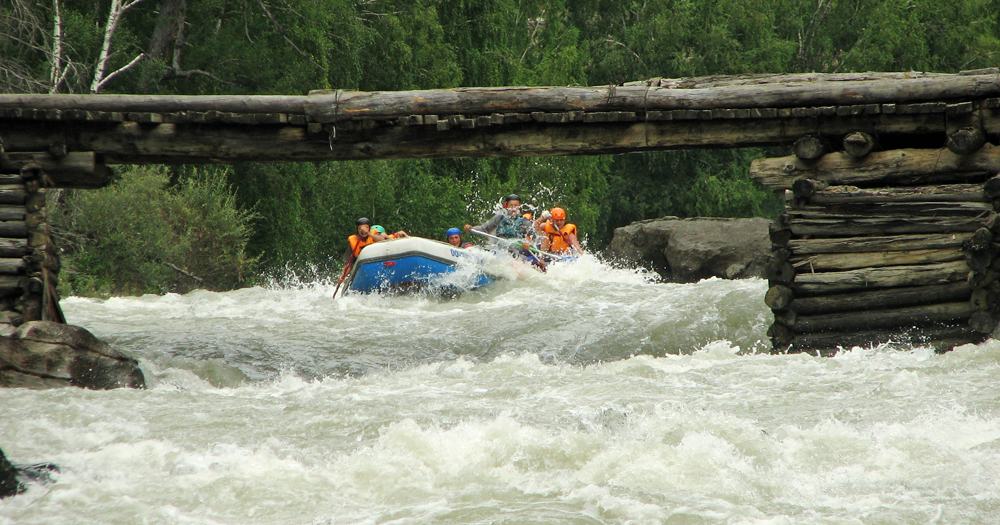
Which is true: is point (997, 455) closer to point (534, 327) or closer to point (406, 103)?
point (406, 103)

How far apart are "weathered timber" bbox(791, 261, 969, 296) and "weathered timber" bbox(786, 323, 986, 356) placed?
340mm

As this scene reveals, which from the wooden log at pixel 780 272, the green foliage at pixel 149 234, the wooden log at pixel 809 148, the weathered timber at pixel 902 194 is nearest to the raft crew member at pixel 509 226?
the green foliage at pixel 149 234

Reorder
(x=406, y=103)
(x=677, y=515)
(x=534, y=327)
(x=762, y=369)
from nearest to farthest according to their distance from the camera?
(x=677, y=515)
(x=762, y=369)
(x=406, y=103)
(x=534, y=327)

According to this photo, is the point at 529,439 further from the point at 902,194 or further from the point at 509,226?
the point at 509,226

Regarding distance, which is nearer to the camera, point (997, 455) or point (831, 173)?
point (997, 455)

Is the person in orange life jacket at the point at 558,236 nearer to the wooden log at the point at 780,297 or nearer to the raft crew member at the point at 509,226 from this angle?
the raft crew member at the point at 509,226

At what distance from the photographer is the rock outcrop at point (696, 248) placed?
54.5 feet

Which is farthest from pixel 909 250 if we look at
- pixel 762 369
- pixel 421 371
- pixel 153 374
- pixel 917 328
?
pixel 153 374

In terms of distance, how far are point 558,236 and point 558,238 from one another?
35 millimetres

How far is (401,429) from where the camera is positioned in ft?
17.5

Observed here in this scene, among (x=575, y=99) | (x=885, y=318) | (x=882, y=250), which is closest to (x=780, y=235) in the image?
(x=882, y=250)

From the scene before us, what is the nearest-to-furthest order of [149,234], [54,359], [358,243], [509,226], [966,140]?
[54,359] < [966,140] < [358,243] < [149,234] < [509,226]

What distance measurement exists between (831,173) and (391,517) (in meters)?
4.73

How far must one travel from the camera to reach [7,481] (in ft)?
14.6
